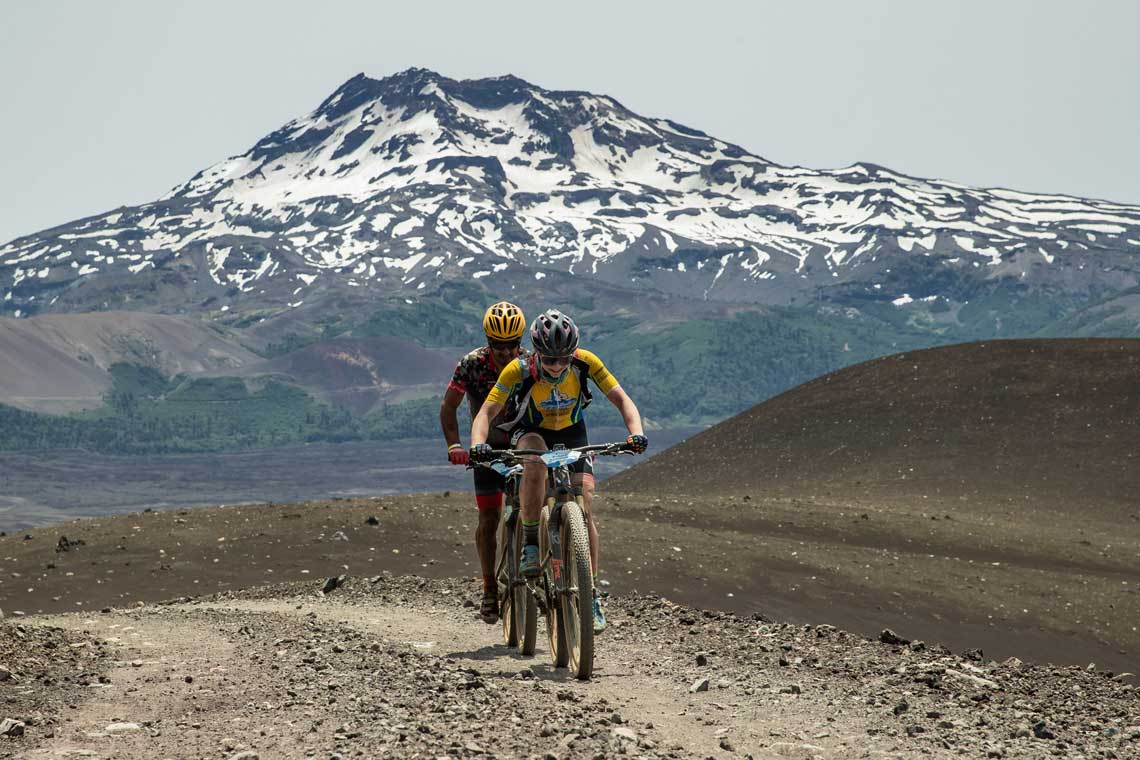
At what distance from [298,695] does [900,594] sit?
1791cm

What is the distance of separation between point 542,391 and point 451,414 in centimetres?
200

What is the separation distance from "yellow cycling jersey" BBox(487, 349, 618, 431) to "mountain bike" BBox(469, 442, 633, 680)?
273mm

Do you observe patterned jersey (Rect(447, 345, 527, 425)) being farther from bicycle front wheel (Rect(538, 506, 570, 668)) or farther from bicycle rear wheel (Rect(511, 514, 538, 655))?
bicycle front wheel (Rect(538, 506, 570, 668))

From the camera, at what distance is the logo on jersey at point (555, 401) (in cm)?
1094

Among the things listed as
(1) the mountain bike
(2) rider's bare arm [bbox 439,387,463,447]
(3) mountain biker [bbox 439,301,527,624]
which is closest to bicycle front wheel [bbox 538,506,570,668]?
(1) the mountain bike

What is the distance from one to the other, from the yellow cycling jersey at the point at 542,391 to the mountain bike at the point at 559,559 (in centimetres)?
27

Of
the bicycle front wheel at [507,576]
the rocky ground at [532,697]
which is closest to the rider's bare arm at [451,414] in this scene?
the bicycle front wheel at [507,576]

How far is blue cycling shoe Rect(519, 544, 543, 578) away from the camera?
36.6ft

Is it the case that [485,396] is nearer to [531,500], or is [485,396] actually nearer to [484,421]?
[484,421]

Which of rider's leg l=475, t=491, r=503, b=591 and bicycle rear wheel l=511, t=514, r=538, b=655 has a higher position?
rider's leg l=475, t=491, r=503, b=591

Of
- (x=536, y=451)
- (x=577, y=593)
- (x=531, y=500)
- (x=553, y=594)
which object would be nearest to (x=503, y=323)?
(x=536, y=451)

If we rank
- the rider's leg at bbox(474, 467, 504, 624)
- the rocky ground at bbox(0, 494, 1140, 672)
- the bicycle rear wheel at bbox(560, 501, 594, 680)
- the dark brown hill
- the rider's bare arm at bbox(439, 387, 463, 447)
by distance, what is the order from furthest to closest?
1. the dark brown hill
2. the rocky ground at bbox(0, 494, 1140, 672)
3. the rider's leg at bbox(474, 467, 504, 624)
4. the rider's bare arm at bbox(439, 387, 463, 447)
5. the bicycle rear wheel at bbox(560, 501, 594, 680)

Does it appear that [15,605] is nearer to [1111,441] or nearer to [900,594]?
[900,594]

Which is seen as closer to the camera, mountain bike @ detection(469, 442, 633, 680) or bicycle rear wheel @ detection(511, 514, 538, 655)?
mountain bike @ detection(469, 442, 633, 680)
